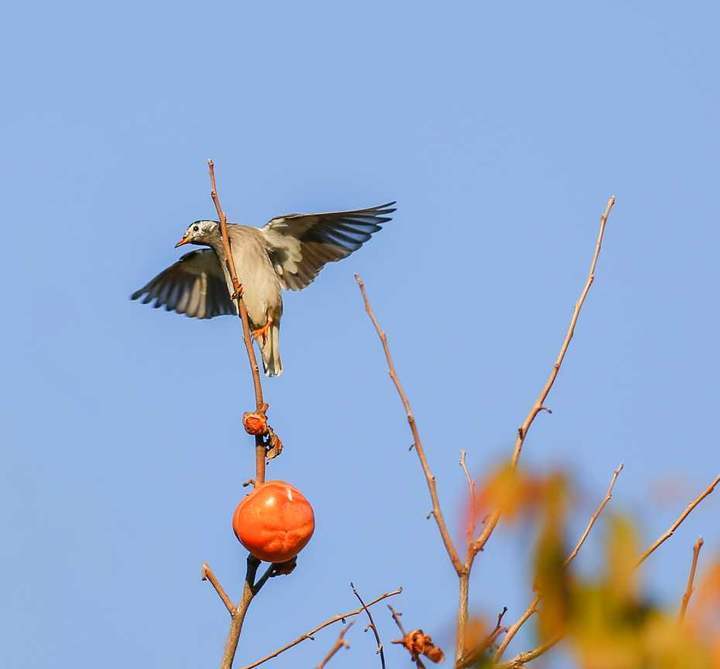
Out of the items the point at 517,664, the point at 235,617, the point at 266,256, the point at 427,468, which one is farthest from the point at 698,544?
the point at 266,256

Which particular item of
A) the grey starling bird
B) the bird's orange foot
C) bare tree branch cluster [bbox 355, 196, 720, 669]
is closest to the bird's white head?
the grey starling bird

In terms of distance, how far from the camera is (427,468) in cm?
222

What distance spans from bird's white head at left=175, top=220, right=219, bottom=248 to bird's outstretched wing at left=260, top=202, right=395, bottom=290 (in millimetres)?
487

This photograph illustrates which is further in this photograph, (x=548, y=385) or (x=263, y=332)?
(x=263, y=332)

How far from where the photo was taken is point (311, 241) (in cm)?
970

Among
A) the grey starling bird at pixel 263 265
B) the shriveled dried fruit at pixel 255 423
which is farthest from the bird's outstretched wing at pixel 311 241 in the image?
the shriveled dried fruit at pixel 255 423

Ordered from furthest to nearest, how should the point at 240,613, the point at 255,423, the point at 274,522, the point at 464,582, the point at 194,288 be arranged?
the point at 194,288
the point at 255,423
the point at 274,522
the point at 240,613
the point at 464,582

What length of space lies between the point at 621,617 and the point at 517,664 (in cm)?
79

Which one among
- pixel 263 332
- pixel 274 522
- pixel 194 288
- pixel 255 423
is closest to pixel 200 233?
pixel 194 288

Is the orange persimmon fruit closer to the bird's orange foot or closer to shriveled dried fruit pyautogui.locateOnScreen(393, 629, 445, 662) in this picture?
shriveled dried fruit pyautogui.locateOnScreen(393, 629, 445, 662)

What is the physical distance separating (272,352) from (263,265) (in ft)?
2.36

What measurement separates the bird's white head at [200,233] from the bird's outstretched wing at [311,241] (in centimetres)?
49

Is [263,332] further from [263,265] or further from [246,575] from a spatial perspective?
[246,575]

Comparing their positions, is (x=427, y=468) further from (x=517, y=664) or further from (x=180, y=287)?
(x=180, y=287)
